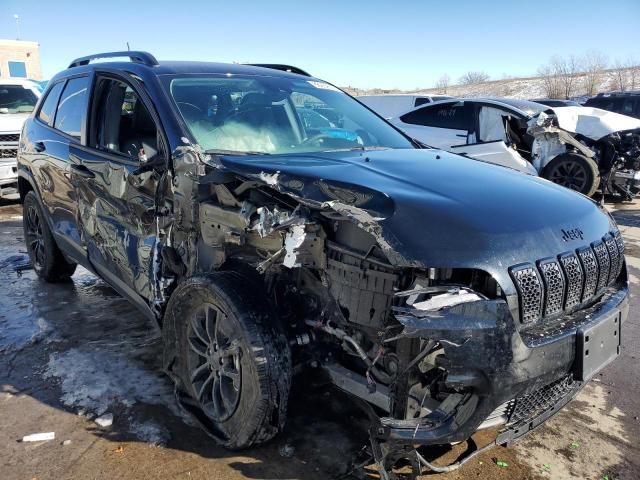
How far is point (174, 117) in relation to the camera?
3.00m

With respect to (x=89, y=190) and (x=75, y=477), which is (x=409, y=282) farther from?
(x=89, y=190)

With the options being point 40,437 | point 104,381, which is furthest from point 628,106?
point 40,437

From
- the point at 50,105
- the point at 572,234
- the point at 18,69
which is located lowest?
the point at 572,234

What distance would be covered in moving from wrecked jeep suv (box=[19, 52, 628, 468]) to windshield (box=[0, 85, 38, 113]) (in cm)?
714

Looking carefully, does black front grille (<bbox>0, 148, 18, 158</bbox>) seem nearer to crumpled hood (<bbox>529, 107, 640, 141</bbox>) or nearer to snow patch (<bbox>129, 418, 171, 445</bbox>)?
snow patch (<bbox>129, 418, 171, 445</bbox>)

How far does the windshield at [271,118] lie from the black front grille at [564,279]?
150 centimetres

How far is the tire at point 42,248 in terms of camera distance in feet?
16.4

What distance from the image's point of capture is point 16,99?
980cm

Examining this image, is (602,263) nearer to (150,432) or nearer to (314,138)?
(314,138)

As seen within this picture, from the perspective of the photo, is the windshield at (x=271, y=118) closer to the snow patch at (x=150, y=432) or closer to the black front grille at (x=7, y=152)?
the snow patch at (x=150, y=432)

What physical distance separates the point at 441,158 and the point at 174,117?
1.58 meters

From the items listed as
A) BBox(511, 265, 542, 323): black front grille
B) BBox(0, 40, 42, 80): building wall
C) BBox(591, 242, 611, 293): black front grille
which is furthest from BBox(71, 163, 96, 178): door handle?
BBox(0, 40, 42, 80): building wall

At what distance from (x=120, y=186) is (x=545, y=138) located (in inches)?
303

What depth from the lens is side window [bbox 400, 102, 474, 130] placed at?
914cm
